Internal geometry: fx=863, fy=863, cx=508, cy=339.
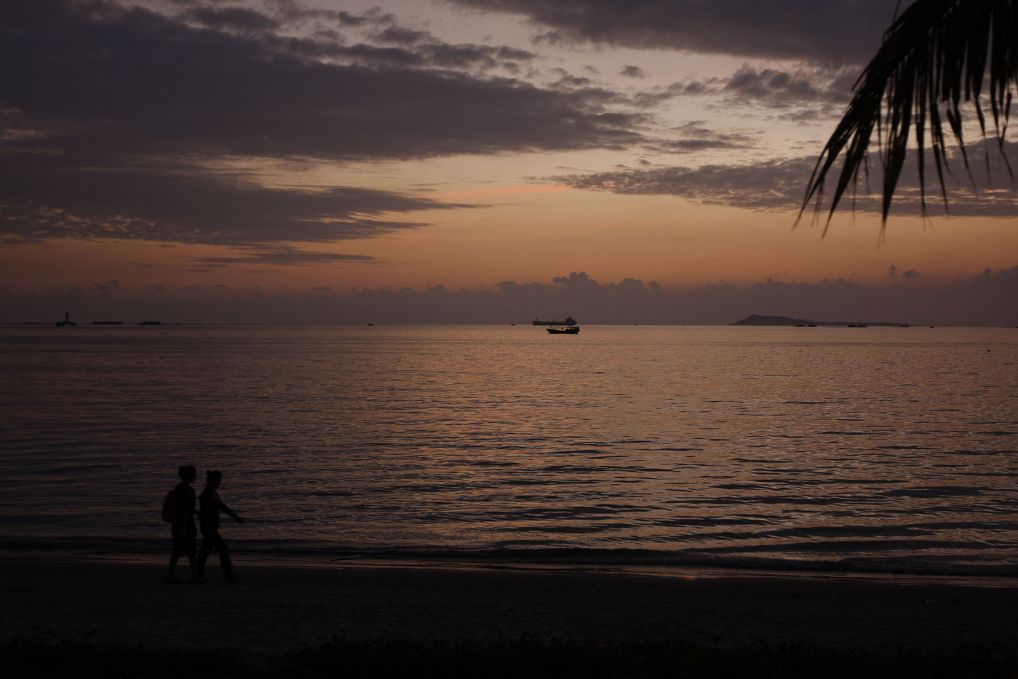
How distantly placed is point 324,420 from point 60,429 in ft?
42.8

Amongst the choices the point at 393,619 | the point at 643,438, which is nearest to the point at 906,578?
the point at 393,619

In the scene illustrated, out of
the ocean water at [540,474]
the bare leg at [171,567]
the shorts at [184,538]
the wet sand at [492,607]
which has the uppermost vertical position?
the shorts at [184,538]

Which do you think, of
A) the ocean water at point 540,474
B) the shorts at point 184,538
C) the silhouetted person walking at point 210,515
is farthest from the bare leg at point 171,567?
the ocean water at point 540,474

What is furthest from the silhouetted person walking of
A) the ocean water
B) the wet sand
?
the ocean water

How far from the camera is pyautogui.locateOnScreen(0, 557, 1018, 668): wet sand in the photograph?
1166 cm

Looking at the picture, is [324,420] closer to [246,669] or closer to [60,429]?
[60,429]

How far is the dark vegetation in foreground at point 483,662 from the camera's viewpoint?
9.31 metres

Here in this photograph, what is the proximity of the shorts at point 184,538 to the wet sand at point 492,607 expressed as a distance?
619 mm

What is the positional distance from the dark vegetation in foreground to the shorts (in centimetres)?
380

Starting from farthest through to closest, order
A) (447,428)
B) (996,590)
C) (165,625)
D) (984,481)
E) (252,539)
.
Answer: (447,428) → (984,481) → (252,539) → (996,590) → (165,625)

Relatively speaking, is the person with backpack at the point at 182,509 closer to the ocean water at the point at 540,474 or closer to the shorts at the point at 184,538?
the shorts at the point at 184,538

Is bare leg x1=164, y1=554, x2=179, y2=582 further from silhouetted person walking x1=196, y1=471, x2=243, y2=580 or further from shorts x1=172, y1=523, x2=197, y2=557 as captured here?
silhouetted person walking x1=196, y1=471, x2=243, y2=580

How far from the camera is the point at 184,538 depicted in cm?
1436

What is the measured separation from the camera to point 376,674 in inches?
370
